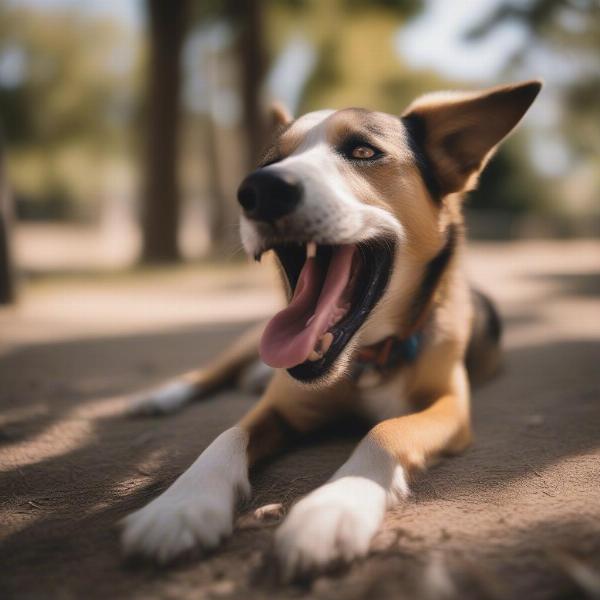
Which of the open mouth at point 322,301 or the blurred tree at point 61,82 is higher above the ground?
the blurred tree at point 61,82

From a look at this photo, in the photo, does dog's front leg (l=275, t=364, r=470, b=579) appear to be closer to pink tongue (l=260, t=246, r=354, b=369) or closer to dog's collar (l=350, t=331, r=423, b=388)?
dog's collar (l=350, t=331, r=423, b=388)

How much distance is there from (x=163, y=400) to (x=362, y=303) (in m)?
1.60

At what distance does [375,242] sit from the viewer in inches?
95.2

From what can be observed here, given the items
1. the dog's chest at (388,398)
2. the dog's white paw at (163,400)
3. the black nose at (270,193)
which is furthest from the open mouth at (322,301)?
the dog's white paw at (163,400)

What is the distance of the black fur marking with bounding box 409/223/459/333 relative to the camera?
262cm

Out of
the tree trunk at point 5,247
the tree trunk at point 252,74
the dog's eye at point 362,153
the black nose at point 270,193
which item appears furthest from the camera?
the tree trunk at point 252,74

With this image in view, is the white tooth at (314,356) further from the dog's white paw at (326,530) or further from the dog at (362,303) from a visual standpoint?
the dog's white paw at (326,530)

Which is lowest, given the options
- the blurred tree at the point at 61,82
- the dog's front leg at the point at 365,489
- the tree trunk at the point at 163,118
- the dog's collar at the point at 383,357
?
the dog's front leg at the point at 365,489

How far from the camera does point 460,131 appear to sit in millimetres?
2732

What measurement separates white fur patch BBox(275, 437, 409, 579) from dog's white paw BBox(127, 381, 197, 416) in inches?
66.7

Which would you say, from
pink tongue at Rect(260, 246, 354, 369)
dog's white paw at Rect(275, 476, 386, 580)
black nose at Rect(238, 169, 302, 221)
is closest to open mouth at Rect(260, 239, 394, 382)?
pink tongue at Rect(260, 246, 354, 369)

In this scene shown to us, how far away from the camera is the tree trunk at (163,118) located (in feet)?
44.1

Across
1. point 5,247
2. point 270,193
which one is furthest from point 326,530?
point 5,247

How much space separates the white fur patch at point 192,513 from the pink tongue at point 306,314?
17.4 inches
